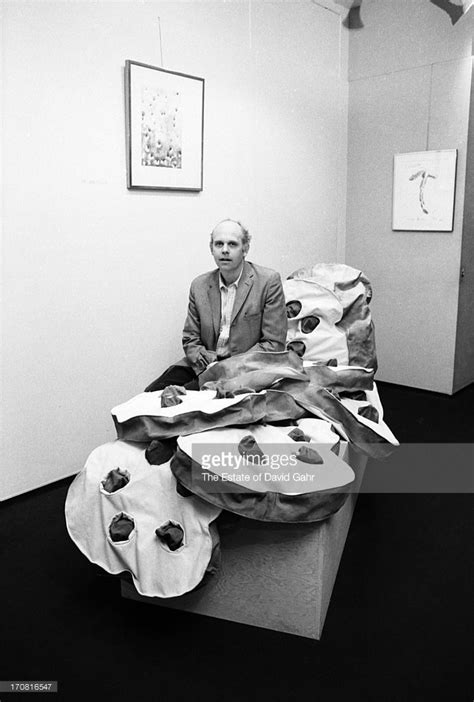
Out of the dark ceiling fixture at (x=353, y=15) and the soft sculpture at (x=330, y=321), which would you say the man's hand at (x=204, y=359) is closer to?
the soft sculpture at (x=330, y=321)

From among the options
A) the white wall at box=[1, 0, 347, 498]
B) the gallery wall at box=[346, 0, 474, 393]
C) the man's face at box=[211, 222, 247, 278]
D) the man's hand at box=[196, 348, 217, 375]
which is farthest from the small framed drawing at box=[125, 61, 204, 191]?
the gallery wall at box=[346, 0, 474, 393]

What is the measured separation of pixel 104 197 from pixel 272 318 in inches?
39.0

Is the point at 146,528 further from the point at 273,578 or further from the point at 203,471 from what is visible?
the point at 273,578

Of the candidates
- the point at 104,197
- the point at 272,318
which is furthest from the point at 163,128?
the point at 272,318

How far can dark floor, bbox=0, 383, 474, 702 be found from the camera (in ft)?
5.82

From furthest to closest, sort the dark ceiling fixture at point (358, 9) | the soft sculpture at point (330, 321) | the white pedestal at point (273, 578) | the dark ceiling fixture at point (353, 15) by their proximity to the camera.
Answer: the dark ceiling fixture at point (353, 15), the dark ceiling fixture at point (358, 9), the soft sculpture at point (330, 321), the white pedestal at point (273, 578)

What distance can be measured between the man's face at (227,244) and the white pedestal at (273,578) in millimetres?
1250

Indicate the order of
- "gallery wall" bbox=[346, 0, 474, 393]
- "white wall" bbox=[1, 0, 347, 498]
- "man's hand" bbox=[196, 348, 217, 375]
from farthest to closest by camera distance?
"gallery wall" bbox=[346, 0, 474, 393] < "man's hand" bbox=[196, 348, 217, 375] < "white wall" bbox=[1, 0, 347, 498]

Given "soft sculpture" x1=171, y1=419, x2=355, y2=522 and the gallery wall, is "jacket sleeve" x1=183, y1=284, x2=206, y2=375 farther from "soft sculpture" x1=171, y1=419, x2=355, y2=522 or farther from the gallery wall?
the gallery wall

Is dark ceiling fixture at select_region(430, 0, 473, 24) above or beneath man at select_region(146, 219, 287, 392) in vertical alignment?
above

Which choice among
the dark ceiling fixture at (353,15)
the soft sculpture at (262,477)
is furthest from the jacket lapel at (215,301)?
the dark ceiling fixture at (353,15)

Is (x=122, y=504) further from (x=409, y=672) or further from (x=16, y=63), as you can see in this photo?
(x=16, y=63)

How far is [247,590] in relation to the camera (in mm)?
2000

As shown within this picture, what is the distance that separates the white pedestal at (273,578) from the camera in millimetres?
1921
